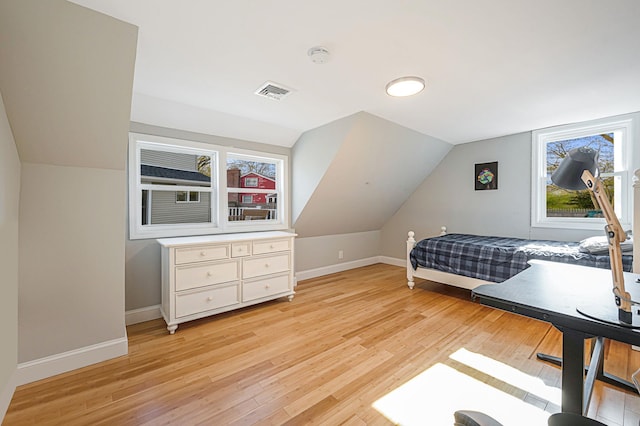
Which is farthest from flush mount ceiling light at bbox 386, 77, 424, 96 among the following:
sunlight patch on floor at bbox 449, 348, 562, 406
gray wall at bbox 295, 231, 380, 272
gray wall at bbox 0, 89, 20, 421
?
gray wall at bbox 295, 231, 380, 272

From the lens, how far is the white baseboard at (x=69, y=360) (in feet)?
5.93

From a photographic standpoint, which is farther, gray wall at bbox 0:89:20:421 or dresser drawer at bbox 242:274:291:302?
dresser drawer at bbox 242:274:291:302

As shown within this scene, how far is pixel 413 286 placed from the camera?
12.6ft

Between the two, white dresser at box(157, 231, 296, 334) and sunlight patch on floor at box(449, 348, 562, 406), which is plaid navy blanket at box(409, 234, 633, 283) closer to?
sunlight patch on floor at box(449, 348, 562, 406)

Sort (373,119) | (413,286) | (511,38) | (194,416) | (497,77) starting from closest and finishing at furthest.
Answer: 1. (194,416)
2. (511,38)
3. (497,77)
4. (373,119)
5. (413,286)

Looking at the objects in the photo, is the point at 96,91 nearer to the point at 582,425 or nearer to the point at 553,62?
the point at 582,425

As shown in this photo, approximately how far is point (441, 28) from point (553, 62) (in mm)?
1035

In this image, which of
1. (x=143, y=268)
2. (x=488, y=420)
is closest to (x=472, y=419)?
(x=488, y=420)

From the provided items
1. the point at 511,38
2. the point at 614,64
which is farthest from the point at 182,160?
the point at 614,64

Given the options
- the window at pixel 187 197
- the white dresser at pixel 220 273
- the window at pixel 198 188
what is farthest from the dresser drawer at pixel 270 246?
the window at pixel 187 197

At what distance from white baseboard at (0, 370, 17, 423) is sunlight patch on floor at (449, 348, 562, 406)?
2.85 metres

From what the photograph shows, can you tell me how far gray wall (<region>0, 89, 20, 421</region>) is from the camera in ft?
4.90

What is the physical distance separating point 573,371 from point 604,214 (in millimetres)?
659

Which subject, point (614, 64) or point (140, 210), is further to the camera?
point (140, 210)
